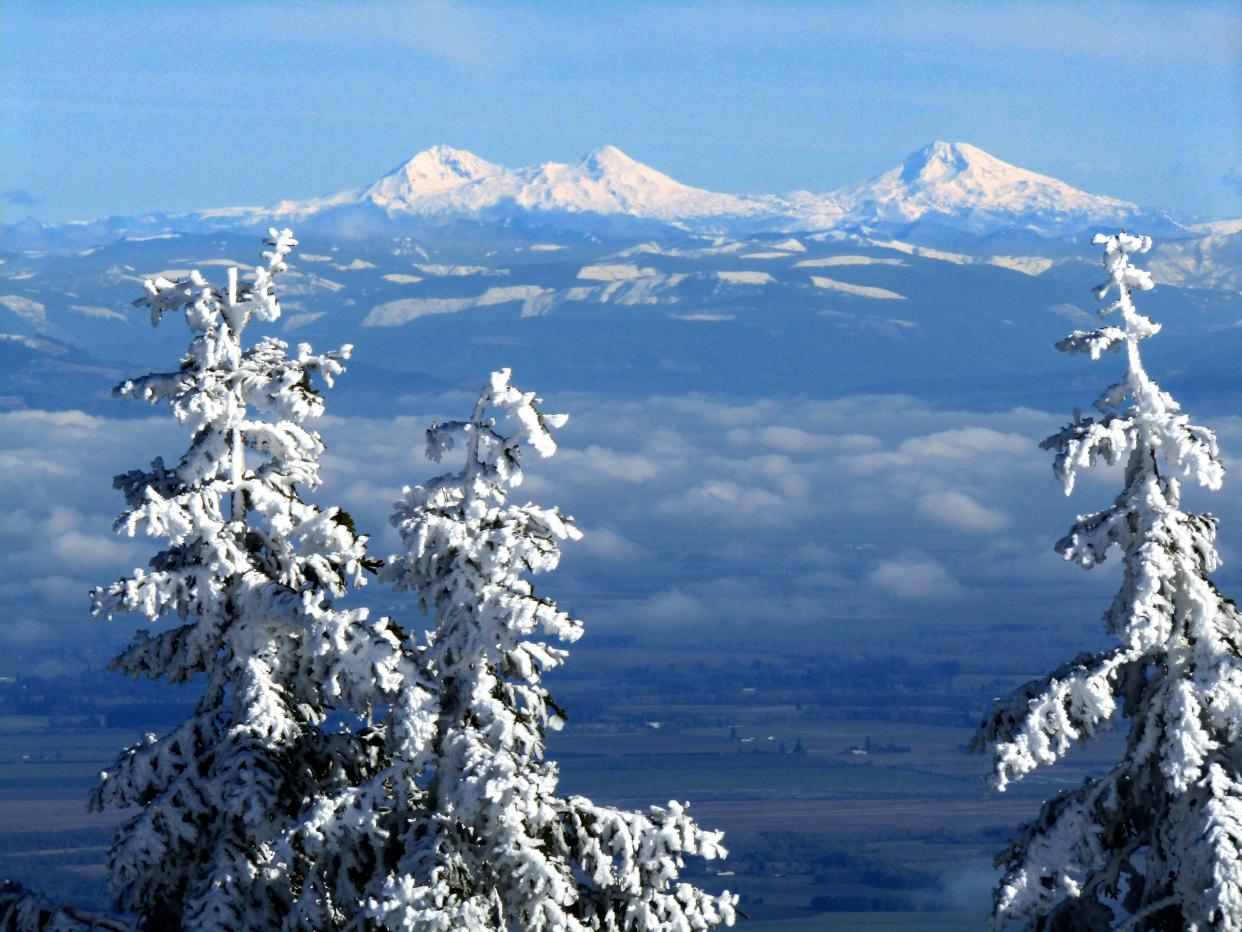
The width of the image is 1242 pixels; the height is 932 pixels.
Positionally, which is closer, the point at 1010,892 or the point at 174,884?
the point at 1010,892

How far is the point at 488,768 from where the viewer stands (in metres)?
22.0

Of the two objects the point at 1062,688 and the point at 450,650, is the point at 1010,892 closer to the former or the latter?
the point at 1062,688

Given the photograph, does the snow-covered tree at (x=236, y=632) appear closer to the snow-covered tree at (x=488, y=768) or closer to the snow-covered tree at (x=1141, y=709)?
the snow-covered tree at (x=488, y=768)

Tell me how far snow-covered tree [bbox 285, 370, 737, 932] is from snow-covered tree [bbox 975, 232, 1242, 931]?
135 inches

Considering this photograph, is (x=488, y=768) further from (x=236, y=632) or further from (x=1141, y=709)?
(x=1141, y=709)

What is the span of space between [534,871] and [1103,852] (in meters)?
6.05

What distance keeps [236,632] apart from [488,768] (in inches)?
143

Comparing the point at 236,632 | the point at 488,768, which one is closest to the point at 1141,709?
the point at 488,768

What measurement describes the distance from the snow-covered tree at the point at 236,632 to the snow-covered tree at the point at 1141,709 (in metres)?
6.86

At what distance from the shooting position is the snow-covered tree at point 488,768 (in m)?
22.0

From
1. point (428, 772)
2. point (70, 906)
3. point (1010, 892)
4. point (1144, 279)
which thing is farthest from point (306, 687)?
point (1144, 279)

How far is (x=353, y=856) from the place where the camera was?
22.9 m

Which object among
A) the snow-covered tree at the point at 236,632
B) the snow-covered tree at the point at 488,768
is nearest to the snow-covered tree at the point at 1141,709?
the snow-covered tree at the point at 488,768

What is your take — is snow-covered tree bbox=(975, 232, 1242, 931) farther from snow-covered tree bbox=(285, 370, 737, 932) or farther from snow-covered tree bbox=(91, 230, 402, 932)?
snow-covered tree bbox=(91, 230, 402, 932)
